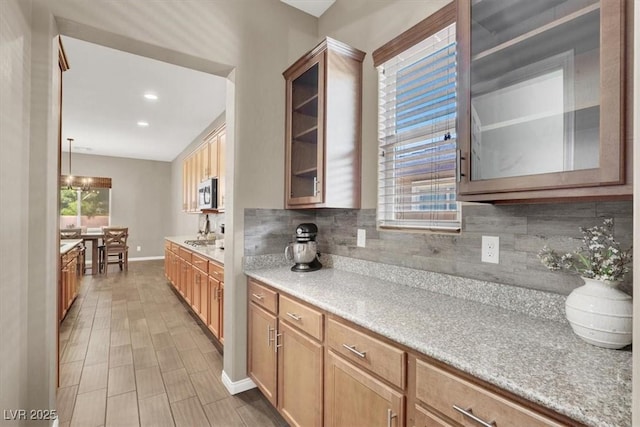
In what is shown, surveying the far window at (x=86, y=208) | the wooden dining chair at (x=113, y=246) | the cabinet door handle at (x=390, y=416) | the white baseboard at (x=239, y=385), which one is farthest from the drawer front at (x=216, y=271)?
the far window at (x=86, y=208)

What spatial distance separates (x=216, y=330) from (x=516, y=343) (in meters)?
2.55

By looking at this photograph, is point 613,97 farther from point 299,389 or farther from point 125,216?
point 125,216

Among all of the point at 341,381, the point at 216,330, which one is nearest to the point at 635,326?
the point at 341,381

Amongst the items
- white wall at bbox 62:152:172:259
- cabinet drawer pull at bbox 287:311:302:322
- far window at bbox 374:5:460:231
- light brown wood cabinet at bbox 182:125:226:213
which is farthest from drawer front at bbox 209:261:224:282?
white wall at bbox 62:152:172:259

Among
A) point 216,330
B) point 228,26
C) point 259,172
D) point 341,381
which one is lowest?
point 216,330

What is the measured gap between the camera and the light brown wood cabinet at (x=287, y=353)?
149 centimetres

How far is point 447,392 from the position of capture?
905mm

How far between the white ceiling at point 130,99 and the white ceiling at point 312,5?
1390mm

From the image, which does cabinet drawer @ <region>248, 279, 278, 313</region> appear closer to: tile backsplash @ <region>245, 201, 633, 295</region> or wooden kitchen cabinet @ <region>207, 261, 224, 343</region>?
tile backsplash @ <region>245, 201, 633, 295</region>

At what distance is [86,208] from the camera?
25.9 ft

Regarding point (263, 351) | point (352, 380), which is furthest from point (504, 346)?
point (263, 351)

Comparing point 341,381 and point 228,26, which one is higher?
point 228,26

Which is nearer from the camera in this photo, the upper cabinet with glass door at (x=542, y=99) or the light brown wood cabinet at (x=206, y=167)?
the upper cabinet with glass door at (x=542, y=99)

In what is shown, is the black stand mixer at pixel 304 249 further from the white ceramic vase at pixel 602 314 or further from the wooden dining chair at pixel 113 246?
the wooden dining chair at pixel 113 246
